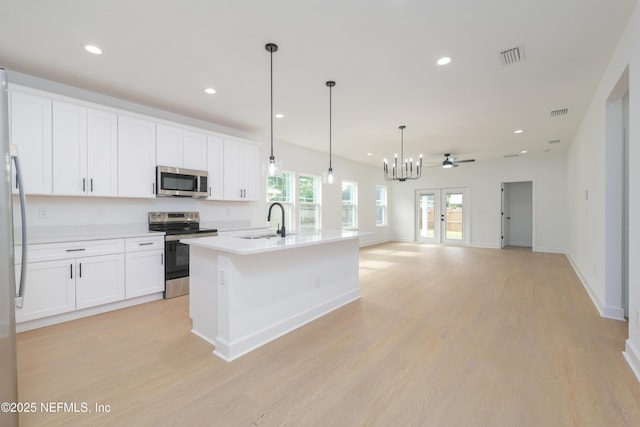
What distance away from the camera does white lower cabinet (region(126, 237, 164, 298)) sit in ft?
11.7

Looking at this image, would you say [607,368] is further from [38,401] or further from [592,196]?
[38,401]

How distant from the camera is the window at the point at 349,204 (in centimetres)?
830

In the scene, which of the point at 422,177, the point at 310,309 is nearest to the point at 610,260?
the point at 310,309

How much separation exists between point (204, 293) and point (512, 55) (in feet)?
12.2

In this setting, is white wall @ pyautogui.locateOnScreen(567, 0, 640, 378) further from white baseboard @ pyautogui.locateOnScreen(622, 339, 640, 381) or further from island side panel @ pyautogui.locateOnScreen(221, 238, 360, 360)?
island side panel @ pyautogui.locateOnScreen(221, 238, 360, 360)

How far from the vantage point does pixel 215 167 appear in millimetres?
4684

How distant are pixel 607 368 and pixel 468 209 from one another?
24.5ft

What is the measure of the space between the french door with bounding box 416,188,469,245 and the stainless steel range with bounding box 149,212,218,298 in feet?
25.2

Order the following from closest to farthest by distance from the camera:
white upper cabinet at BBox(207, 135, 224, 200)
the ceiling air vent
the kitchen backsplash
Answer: the ceiling air vent → the kitchen backsplash → white upper cabinet at BBox(207, 135, 224, 200)

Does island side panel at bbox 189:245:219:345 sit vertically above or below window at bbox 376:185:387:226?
below

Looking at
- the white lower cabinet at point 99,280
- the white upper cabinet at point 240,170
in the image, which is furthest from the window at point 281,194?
the white lower cabinet at point 99,280

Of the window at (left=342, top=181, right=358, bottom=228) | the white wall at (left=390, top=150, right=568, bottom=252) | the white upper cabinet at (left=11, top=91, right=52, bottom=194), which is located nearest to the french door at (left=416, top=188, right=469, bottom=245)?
the white wall at (left=390, top=150, right=568, bottom=252)

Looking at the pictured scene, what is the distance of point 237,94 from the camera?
3.75 m

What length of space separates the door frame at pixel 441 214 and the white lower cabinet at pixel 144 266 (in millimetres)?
8378
